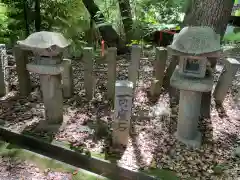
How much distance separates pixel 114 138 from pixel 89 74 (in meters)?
1.52

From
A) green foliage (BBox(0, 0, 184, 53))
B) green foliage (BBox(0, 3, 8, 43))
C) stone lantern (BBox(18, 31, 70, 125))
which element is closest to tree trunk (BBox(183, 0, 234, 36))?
green foliage (BBox(0, 0, 184, 53))

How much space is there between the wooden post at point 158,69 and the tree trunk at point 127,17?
2898 mm

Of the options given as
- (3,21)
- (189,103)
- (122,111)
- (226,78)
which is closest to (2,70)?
(3,21)

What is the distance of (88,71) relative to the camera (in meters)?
4.52

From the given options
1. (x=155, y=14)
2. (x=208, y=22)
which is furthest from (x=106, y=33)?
(x=208, y=22)

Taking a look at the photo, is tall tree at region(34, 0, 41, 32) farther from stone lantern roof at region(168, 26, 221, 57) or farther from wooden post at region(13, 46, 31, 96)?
stone lantern roof at region(168, 26, 221, 57)

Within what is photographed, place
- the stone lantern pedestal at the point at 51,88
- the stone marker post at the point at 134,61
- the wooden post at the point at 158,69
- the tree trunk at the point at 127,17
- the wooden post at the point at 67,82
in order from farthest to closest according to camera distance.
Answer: the tree trunk at the point at 127,17
the wooden post at the point at 67,82
the wooden post at the point at 158,69
the stone marker post at the point at 134,61
the stone lantern pedestal at the point at 51,88

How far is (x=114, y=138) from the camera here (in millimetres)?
3498

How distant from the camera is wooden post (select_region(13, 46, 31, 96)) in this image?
453cm

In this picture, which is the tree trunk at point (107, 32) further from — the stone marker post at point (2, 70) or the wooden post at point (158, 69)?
the stone marker post at point (2, 70)

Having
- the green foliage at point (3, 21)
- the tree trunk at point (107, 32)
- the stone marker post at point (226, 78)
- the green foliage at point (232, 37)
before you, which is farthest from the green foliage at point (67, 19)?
the green foliage at point (232, 37)

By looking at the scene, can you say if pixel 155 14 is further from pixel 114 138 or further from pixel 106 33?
pixel 114 138

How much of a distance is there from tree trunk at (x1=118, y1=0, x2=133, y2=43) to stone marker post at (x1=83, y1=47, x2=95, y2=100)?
311cm

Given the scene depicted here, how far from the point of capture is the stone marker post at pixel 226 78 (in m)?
4.29
